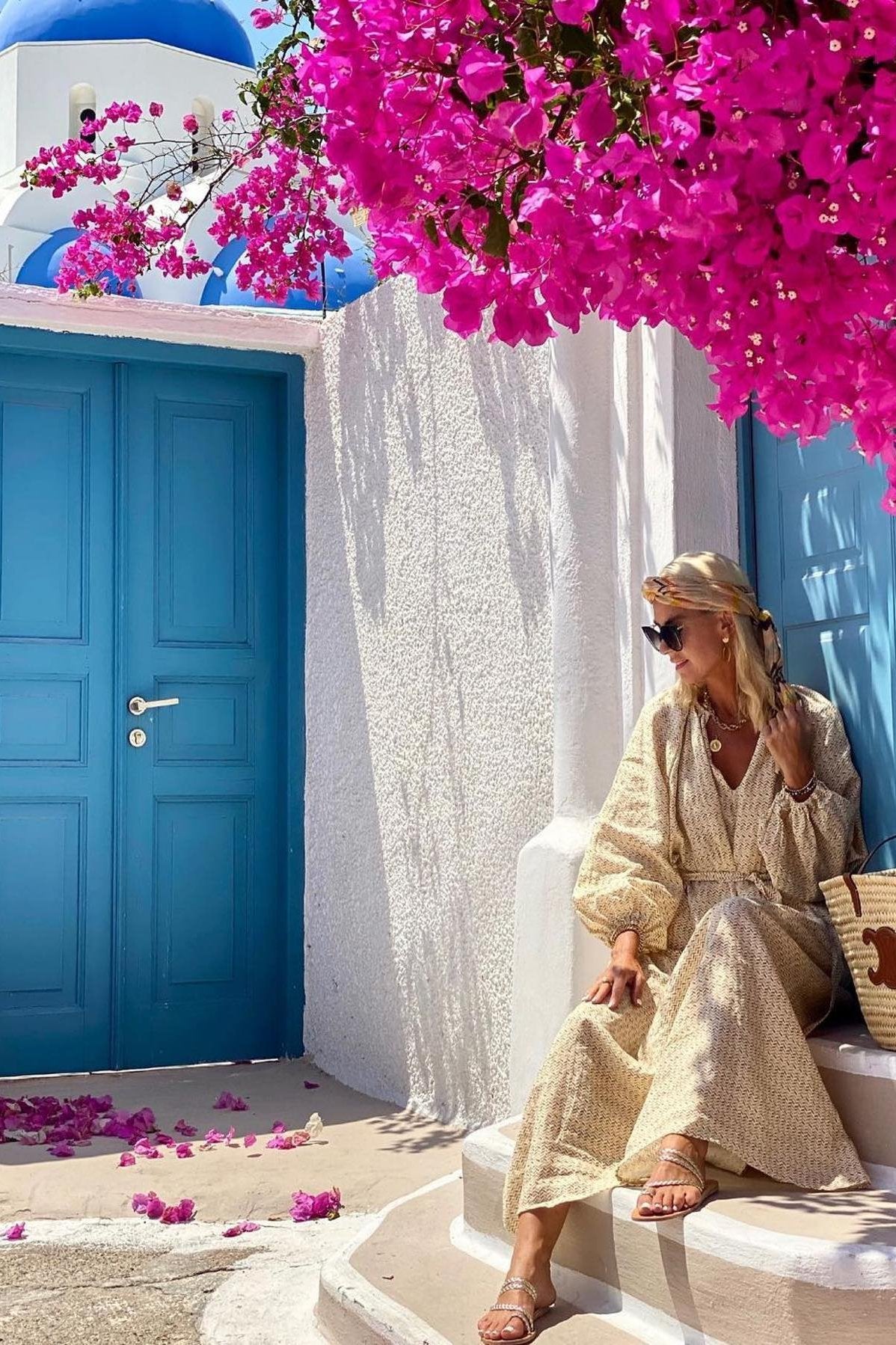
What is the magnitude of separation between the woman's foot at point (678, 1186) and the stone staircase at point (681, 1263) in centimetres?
4

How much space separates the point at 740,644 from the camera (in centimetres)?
348

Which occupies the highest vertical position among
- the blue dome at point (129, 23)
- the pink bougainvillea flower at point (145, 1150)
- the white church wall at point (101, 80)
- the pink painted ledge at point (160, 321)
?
the blue dome at point (129, 23)

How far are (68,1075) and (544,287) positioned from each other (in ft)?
17.3

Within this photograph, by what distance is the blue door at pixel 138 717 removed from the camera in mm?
6180

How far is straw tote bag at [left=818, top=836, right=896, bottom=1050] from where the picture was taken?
2.87 metres

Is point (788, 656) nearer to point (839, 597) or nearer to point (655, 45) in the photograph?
point (839, 597)

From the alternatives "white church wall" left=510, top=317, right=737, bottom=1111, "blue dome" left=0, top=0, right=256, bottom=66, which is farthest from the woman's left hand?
"blue dome" left=0, top=0, right=256, bottom=66

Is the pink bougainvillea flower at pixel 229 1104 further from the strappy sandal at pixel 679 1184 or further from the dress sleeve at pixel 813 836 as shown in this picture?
the strappy sandal at pixel 679 1184

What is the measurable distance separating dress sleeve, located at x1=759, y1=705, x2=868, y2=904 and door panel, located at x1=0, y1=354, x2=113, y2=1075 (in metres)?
3.56

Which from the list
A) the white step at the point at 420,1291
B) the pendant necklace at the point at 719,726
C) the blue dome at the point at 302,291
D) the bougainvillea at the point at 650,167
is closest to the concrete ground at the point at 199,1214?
the white step at the point at 420,1291

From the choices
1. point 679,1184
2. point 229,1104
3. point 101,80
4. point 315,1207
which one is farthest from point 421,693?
point 101,80

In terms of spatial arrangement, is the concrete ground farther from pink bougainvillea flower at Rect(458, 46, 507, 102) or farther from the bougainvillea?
pink bougainvillea flower at Rect(458, 46, 507, 102)

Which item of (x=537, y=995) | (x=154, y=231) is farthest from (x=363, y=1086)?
(x=154, y=231)

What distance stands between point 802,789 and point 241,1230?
1876 millimetres
